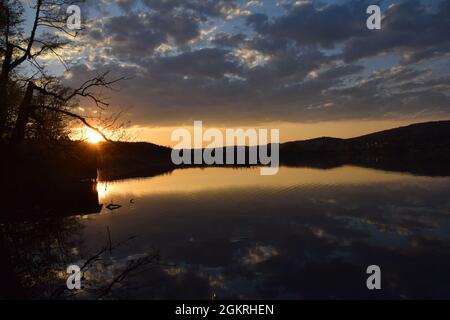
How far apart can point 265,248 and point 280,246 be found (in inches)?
38.0

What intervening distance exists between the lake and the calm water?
6 centimetres

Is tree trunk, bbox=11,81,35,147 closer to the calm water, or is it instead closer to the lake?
the lake

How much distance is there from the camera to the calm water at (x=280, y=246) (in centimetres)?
1366

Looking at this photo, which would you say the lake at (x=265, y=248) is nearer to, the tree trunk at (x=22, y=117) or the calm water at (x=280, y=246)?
the calm water at (x=280, y=246)

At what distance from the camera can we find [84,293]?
12.5 meters

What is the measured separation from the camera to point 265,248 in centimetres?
1942

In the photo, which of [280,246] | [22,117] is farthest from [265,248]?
[22,117]

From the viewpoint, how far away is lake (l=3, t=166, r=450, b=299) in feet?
44.6

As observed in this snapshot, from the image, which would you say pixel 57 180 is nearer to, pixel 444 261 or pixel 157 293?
pixel 157 293

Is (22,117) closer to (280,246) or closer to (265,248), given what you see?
(265,248)

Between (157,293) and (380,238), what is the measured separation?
1441cm

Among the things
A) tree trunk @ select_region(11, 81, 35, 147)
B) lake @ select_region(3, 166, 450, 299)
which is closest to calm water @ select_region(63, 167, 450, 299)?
lake @ select_region(3, 166, 450, 299)

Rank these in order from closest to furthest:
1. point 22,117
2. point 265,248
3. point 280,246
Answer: point 265,248 < point 280,246 < point 22,117

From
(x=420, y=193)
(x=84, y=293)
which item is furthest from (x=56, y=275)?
(x=420, y=193)
